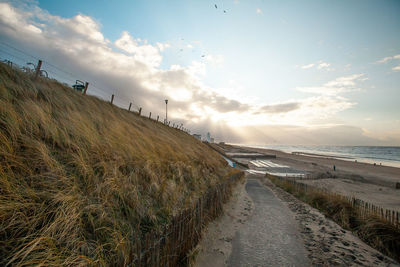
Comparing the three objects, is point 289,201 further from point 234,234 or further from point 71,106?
point 71,106

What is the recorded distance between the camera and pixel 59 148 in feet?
14.9

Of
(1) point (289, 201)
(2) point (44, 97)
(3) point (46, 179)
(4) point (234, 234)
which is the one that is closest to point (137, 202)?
(3) point (46, 179)

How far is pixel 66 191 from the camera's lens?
324cm

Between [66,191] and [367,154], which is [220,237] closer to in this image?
[66,191]

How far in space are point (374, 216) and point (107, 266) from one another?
25.9ft

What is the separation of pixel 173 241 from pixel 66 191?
2394mm

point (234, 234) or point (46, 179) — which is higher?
point (46, 179)

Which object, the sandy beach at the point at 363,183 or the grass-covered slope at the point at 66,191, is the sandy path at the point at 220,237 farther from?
the sandy beach at the point at 363,183

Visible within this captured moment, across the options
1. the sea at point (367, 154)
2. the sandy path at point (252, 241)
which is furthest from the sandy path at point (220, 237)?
the sea at point (367, 154)

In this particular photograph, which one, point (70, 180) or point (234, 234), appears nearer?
point (70, 180)

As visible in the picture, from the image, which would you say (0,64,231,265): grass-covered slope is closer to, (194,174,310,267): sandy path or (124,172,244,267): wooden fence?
(124,172,244,267): wooden fence

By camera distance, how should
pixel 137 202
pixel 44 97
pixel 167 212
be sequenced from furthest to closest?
pixel 44 97 → pixel 167 212 → pixel 137 202

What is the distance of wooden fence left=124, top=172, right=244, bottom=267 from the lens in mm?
2461

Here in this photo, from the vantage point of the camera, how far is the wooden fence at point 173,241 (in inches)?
96.9
